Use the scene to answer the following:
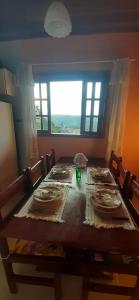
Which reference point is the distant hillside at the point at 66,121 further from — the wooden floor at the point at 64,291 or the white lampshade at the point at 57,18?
the wooden floor at the point at 64,291

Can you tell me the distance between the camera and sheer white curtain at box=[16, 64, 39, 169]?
2154mm

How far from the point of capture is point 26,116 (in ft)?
7.47

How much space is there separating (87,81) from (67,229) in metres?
1.97

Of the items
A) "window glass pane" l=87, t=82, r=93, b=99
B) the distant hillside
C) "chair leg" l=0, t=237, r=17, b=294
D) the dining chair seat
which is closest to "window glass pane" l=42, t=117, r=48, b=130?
the distant hillside

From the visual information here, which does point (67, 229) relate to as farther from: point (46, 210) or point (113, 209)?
point (113, 209)

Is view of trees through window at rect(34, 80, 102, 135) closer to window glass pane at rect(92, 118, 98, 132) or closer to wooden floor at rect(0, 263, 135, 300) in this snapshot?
window glass pane at rect(92, 118, 98, 132)

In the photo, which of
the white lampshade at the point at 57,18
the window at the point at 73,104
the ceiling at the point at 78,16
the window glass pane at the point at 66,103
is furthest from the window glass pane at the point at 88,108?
the white lampshade at the point at 57,18

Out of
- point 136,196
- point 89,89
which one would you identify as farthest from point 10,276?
point 89,89

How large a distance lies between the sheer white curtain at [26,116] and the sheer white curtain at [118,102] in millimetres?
1143

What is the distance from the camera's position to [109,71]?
2.06 metres

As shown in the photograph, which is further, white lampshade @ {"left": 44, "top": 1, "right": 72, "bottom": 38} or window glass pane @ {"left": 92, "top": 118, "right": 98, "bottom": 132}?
window glass pane @ {"left": 92, "top": 118, "right": 98, "bottom": 132}

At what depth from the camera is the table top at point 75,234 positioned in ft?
2.35

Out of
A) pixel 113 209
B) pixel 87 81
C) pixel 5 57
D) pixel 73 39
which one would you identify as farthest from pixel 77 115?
pixel 113 209

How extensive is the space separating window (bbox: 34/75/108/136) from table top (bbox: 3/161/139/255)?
166 centimetres
